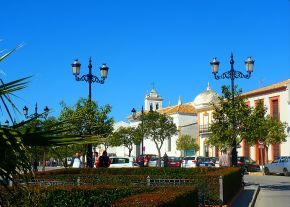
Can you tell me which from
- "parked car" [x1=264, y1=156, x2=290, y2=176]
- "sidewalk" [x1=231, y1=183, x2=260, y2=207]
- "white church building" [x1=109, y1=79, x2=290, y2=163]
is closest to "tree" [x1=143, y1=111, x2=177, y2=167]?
"white church building" [x1=109, y1=79, x2=290, y2=163]

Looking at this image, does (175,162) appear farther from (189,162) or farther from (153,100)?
(153,100)

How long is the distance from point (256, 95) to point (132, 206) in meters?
53.1

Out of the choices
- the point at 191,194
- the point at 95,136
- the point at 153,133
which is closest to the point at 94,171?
the point at 191,194

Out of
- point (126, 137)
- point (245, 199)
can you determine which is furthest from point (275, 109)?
point (245, 199)

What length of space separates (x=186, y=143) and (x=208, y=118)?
436cm

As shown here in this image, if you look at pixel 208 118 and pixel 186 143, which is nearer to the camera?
pixel 208 118

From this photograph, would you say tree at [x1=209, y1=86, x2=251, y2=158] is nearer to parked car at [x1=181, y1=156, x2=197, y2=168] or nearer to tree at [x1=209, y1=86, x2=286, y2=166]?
tree at [x1=209, y1=86, x2=286, y2=166]

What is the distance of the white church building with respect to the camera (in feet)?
174

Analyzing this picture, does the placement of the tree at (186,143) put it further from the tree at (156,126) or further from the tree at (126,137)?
the tree at (126,137)

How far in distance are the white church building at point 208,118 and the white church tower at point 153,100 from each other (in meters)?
14.6

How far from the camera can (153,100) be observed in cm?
11894

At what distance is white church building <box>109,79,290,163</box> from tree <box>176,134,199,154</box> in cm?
98

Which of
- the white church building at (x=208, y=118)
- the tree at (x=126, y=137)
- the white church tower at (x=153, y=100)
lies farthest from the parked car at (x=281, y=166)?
the white church tower at (x=153, y=100)

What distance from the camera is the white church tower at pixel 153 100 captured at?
11756cm
